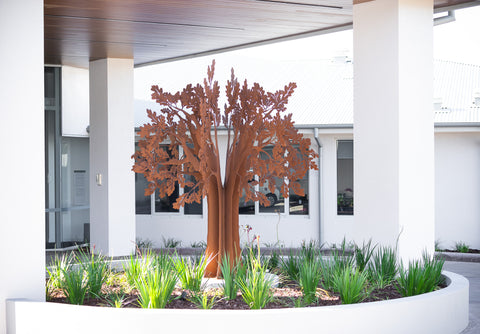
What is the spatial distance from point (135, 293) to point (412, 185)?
12.7ft

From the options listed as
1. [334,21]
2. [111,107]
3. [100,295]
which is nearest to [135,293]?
[100,295]

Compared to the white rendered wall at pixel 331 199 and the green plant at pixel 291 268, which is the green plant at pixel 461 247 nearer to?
the white rendered wall at pixel 331 199

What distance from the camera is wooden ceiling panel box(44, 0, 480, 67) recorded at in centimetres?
980

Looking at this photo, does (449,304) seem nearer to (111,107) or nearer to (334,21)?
(334,21)

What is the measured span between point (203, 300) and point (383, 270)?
2484 millimetres

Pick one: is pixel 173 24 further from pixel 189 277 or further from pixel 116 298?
pixel 116 298

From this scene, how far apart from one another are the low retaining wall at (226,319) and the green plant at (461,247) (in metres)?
8.50

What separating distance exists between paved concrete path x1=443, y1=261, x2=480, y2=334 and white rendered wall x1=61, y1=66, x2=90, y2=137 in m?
8.54

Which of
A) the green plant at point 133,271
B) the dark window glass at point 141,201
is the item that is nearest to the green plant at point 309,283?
the green plant at point 133,271

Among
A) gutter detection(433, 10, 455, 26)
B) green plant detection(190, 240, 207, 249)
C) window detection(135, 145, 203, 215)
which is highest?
gutter detection(433, 10, 455, 26)

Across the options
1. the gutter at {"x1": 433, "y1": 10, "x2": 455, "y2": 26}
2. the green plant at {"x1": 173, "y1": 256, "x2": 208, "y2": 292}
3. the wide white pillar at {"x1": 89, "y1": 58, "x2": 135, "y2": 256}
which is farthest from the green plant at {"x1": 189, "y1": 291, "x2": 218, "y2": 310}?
the wide white pillar at {"x1": 89, "y1": 58, "x2": 135, "y2": 256}

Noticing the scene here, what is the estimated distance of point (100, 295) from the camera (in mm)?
7613

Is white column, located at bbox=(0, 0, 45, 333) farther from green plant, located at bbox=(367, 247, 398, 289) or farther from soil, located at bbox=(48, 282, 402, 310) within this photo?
green plant, located at bbox=(367, 247, 398, 289)

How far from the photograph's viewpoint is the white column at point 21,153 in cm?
696
